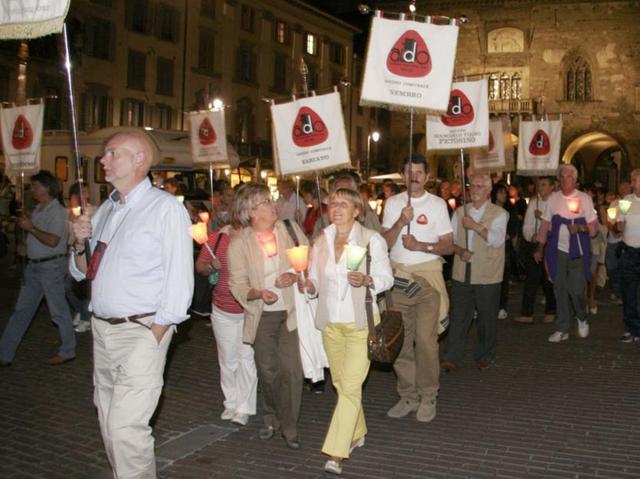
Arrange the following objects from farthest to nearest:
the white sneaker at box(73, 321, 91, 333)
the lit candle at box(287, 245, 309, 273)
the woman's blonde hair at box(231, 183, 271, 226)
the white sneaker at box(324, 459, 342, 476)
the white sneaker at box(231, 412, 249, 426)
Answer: the white sneaker at box(73, 321, 91, 333) < the white sneaker at box(231, 412, 249, 426) < the woman's blonde hair at box(231, 183, 271, 226) < the lit candle at box(287, 245, 309, 273) < the white sneaker at box(324, 459, 342, 476)

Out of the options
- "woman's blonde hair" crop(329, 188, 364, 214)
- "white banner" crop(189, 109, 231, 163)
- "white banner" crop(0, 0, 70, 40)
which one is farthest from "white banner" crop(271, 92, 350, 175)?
"white banner" crop(189, 109, 231, 163)

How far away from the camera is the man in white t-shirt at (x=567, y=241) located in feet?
32.9

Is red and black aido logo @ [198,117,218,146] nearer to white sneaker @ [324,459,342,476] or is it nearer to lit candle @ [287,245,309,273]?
lit candle @ [287,245,309,273]

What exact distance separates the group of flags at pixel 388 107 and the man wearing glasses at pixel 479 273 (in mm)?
1106

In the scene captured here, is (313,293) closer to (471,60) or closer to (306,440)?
(306,440)

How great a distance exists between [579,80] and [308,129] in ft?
143

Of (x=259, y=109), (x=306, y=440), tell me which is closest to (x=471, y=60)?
(x=259, y=109)

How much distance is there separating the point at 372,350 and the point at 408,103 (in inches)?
105

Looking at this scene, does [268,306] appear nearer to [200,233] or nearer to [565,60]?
[200,233]

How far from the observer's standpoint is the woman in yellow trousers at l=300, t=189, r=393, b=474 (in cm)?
536

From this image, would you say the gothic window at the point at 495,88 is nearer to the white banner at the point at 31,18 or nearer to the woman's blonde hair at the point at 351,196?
the woman's blonde hair at the point at 351,196

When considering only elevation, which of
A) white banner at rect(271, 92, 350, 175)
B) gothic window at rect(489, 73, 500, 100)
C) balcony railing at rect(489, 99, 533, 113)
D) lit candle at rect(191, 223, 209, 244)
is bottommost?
lit candle at rect(191, 223, 209, 244)

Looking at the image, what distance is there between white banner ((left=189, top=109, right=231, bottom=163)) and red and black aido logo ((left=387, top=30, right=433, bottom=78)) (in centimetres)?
757

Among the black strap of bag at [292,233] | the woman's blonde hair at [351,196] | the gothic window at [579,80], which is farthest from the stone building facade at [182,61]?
the woman's blonde hair at [351,196]
